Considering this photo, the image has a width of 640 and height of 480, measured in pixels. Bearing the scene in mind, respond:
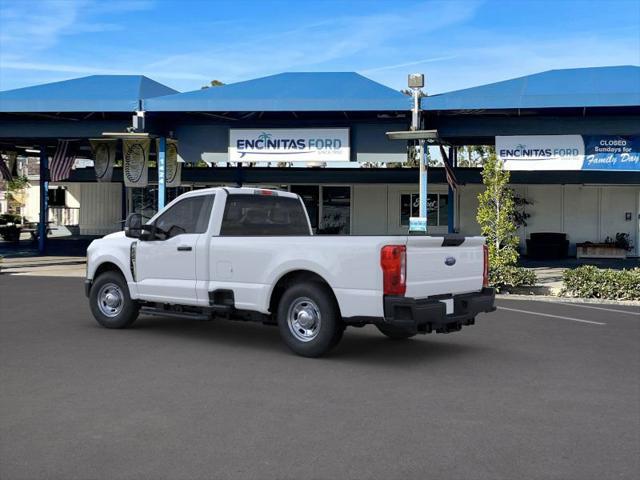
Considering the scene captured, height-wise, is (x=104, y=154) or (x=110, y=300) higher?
(x=104, y=154)

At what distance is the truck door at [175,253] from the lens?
9.31 meters

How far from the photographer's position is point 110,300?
10289 millimetres

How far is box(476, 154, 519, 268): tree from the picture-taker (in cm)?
1630

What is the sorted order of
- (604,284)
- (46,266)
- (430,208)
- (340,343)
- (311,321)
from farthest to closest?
(430,208), (46,266), (604,284), (340,343), (311,321)

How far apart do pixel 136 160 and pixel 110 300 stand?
12.8 metres

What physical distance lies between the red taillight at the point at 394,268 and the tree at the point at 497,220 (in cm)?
931

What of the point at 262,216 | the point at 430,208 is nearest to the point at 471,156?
the point at 430,208

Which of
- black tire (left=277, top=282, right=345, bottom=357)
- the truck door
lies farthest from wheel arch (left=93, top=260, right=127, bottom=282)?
black tire (left=277, top=282, right=345, bottom=357)

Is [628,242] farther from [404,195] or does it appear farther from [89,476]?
[89,476]

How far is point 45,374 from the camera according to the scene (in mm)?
7121

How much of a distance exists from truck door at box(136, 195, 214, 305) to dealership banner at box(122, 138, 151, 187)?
13.0m

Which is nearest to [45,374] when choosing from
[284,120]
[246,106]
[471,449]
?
[471,449]

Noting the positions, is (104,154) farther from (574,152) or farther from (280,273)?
(280,273)

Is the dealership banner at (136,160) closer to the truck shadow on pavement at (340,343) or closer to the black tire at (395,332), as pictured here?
the truck shadow on pavement at (340,343)
